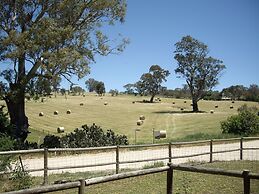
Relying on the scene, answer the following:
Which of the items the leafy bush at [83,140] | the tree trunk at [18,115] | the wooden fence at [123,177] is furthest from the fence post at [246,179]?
the tree trunk at [18,115]

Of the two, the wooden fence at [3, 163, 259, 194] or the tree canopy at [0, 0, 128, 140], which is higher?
the tree canopy at [0, 0, 128, 140]

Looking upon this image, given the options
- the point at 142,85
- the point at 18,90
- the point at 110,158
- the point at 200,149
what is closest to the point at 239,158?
the point at 200,149

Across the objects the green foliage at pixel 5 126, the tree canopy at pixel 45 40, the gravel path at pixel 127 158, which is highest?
the tree canopy at pixel 45 40

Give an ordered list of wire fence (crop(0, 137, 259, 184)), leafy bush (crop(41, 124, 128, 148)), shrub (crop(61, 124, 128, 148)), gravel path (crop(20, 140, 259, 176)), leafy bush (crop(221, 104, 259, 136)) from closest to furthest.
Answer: wire fence (crop(0, 137, 259, 184)), gravel path (crop(20, 140, 259, 176)), leafy bush (crop(41, 124, 128, 148)), shrub (crop(61, 124, 128, 148)), leafy bush (crop(221, 104, 259, 136))

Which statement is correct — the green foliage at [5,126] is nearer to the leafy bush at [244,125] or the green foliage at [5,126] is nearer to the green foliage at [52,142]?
the green foliage at [52,142]

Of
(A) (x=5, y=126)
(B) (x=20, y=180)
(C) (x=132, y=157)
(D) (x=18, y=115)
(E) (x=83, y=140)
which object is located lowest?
(C) (x=132, y=157)

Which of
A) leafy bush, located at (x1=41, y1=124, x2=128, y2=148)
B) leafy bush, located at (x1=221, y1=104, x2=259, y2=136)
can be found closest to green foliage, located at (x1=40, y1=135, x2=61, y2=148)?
leafy bush, located at (x1=41, y1=124, x2=128, y2=148)

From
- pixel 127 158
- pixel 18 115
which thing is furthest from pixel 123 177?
pixel 18 115

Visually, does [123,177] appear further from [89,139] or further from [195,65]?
[195,65]

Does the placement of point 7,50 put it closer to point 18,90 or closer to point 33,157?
point 18,90

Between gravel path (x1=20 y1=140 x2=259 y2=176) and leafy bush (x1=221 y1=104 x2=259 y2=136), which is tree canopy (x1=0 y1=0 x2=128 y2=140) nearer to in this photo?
gravel path (x1=20 y1=140 x2=259 y2=176)

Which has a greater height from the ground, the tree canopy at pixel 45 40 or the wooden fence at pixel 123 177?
the tree canopy at pixel 45 40

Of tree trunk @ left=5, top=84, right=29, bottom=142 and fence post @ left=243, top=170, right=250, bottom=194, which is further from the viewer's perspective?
tree trunk @ left=5, top=84, right=29, bottom=142

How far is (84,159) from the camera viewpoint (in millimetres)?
18266
